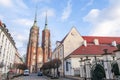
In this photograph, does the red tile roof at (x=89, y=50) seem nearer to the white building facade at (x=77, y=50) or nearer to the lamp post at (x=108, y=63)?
the white building facade at (x=77, y=50)

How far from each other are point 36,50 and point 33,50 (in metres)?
2.54

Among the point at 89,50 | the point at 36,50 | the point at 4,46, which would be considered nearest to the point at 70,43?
the point at 89,50

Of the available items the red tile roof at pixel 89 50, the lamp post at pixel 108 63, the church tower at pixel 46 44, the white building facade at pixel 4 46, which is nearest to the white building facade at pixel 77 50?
the red tile roof at pixel 89 50

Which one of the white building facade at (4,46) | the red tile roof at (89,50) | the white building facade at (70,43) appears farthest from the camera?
the white building facade at (70,43)

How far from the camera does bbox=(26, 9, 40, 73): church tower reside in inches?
4135

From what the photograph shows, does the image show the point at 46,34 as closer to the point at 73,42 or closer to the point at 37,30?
the point at 37,30

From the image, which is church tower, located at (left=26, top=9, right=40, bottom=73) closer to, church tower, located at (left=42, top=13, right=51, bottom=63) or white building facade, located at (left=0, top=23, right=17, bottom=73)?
church tower, located at (left=42, top=13, right=51, bottom=63)

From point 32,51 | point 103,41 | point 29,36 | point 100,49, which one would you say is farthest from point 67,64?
point 29,36

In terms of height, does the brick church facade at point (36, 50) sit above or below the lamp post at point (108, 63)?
above

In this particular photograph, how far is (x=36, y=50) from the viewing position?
109938mm

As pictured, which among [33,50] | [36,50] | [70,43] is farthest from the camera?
[36,50]

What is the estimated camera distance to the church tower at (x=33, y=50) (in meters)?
105

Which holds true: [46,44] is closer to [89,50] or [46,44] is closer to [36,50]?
[36,50]

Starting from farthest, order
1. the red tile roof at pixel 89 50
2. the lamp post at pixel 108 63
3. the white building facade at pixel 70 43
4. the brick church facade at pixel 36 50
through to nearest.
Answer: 1. the brick church facade at pixel 36 50
2. the white building facade at pixel 70 43
3. the red tile roof at pixel 89 50
4. the lamp post at pixel 108 63
